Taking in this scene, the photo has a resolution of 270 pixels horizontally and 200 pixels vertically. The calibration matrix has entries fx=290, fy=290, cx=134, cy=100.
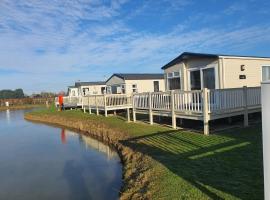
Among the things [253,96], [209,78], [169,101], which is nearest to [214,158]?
[169,101]

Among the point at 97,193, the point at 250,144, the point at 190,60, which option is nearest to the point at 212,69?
the point at 190,60

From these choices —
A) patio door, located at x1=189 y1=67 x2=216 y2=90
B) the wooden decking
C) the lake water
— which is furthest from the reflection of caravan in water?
patio door, located at x1=189 y1=67 x2=216 y2=90

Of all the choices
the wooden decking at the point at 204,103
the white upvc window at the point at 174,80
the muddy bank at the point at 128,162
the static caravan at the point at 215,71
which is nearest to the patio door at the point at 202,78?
the static caravan at the point at 215,71

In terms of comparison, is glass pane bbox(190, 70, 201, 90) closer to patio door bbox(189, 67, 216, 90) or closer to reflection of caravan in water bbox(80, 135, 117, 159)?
patio door bbox(189, 67, 216, 90)

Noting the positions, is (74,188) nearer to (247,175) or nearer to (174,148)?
(174,148)

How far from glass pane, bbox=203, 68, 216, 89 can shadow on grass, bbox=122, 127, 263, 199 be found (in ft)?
12.3

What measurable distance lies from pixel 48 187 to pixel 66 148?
17.3 feet

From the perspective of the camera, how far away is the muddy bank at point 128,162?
6.05 m

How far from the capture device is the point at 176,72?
1536 cm

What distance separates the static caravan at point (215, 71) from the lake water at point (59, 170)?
5470mm

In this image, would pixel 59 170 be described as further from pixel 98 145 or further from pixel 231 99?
pixel 231 99

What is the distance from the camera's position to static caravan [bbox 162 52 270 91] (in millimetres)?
12891

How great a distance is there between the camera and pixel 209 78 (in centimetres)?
1353

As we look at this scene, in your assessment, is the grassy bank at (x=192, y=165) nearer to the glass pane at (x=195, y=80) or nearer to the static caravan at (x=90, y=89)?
the glass pane at (x=195, y=80)
